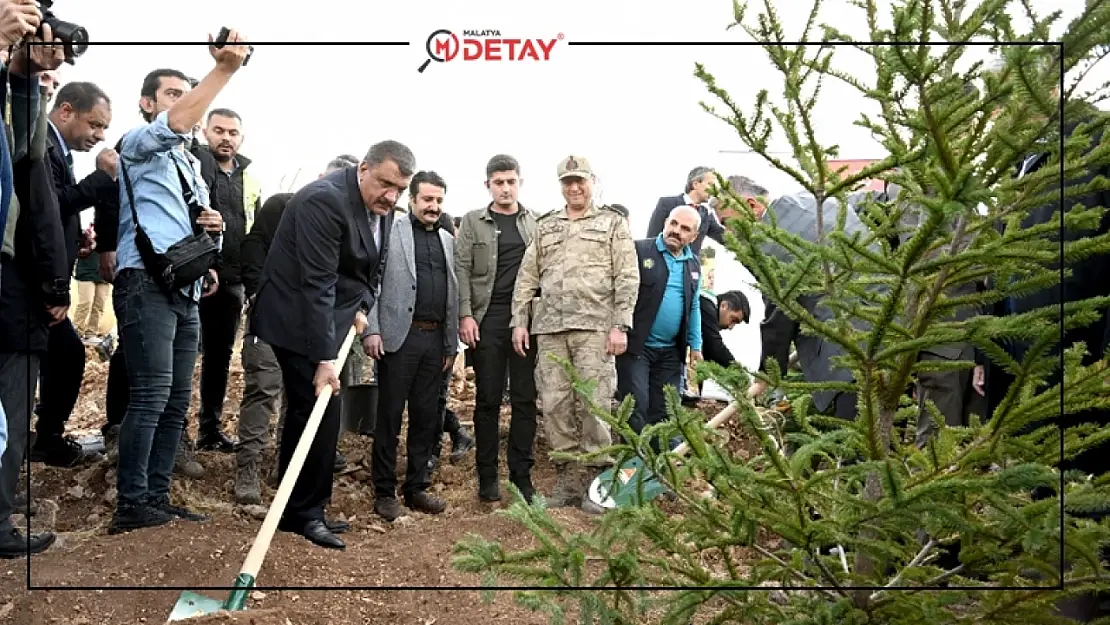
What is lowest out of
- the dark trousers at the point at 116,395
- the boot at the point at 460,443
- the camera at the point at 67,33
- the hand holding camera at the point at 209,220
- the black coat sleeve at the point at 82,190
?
the boot at the point at 460,443

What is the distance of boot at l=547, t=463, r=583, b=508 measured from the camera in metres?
6.13

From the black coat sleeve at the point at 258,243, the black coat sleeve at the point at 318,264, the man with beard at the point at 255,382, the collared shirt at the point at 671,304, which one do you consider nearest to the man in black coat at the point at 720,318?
the collared shirt at the point at 671,304

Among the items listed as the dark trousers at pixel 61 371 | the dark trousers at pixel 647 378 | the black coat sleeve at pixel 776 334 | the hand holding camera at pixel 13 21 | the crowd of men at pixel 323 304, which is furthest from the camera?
the dark trousers at pixel 647 378

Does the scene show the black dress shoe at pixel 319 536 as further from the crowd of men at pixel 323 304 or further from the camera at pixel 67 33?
the camera at pixel 67 33

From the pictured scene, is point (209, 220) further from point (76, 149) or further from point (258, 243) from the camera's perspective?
point (258, 243)

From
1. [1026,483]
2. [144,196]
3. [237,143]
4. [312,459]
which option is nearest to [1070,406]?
[1026,483]

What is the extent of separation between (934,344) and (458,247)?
13.8 feet

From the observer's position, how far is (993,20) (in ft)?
7.73

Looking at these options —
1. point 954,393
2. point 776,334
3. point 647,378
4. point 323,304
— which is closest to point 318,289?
Answer: point 323,304

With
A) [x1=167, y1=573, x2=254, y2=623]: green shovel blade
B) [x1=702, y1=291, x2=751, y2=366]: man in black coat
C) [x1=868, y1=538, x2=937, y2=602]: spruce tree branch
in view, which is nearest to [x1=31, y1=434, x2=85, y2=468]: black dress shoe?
[x1=167, y1=573, x2=254, y2=623]: green shovel blade

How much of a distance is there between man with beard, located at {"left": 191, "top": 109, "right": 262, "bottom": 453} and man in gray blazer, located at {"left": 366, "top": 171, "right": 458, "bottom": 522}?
2.69 feet

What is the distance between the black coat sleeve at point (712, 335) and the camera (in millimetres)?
7680

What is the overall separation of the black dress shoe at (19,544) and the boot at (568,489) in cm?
262

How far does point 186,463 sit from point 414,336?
141 cm
